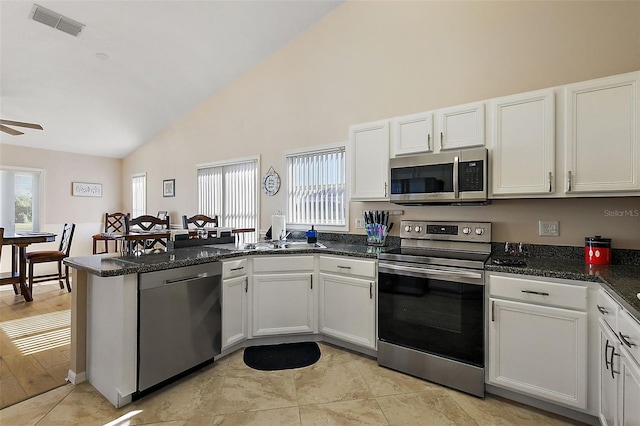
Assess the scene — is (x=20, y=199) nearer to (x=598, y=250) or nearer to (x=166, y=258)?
(x=166, y=258)

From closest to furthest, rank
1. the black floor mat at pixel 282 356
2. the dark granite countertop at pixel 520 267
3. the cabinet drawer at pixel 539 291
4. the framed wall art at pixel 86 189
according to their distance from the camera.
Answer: the dark granite countertop at pixel 520 267
the cabinet drawer at pixel 539 291
the black floor mat at pixel 282 356
the framed wall art at pixel 86 189

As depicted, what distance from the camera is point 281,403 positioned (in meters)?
2.04

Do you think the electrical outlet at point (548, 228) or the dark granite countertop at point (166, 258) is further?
the electrical outlet at point (548, 228)

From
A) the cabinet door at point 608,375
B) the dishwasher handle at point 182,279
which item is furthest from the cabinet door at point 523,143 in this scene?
the dishwasher handle at point 182,279

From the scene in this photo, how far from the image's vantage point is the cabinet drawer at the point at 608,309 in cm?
146

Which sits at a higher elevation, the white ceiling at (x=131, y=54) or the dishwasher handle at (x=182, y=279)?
the white ceiling at (x=131, y=54)

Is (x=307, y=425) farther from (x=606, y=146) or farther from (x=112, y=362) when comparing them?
(x=606, y=146)

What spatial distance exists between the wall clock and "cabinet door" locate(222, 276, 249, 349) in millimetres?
1660

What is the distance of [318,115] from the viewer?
12.1ft

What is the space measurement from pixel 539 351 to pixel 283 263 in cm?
198

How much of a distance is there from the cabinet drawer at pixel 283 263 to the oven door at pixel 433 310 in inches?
28.3

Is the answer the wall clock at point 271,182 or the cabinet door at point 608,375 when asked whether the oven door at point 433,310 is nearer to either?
the cabinet door at point 608,375

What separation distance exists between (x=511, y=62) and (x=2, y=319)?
5.80 m

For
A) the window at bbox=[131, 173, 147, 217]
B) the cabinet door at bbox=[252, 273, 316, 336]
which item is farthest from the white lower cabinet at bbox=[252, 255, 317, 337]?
the window at bbox=[131, 173, 147, 217]
